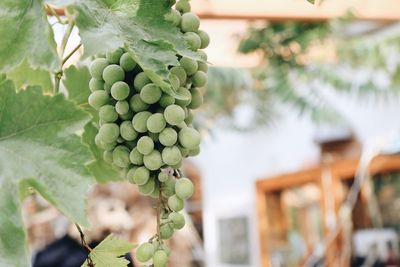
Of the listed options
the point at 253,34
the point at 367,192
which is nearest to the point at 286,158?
the point at 367,192

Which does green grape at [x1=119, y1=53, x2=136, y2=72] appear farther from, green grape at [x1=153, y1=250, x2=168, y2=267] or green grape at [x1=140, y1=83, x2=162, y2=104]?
green grape at [x1=153, y1=250, x2=168, y2=267]

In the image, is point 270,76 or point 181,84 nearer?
point 181,84

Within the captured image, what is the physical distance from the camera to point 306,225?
263 centimetres

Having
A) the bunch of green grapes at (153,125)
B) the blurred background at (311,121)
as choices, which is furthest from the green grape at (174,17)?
the blurred background at (311,121)

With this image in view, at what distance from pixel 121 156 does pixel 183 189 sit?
2.1 inches

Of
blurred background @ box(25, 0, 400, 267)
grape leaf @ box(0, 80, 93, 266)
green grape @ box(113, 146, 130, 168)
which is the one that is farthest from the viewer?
blurred background @ box(25, 0, 400, 267)

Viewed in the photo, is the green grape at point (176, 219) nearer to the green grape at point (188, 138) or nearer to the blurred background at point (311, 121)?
the green grape at point (188, 138)

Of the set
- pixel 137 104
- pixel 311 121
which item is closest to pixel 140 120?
pixel 137 104

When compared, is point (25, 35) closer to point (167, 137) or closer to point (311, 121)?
point (167, 137)

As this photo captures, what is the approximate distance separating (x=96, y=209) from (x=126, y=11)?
1272 millimetres

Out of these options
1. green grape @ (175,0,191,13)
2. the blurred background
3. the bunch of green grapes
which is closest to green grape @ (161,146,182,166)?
the bunch of green grapes

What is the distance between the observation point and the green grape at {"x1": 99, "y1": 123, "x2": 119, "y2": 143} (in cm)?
39

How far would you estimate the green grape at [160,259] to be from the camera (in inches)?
14.9

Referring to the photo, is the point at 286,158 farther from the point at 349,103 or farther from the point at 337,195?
the point at 337,195
